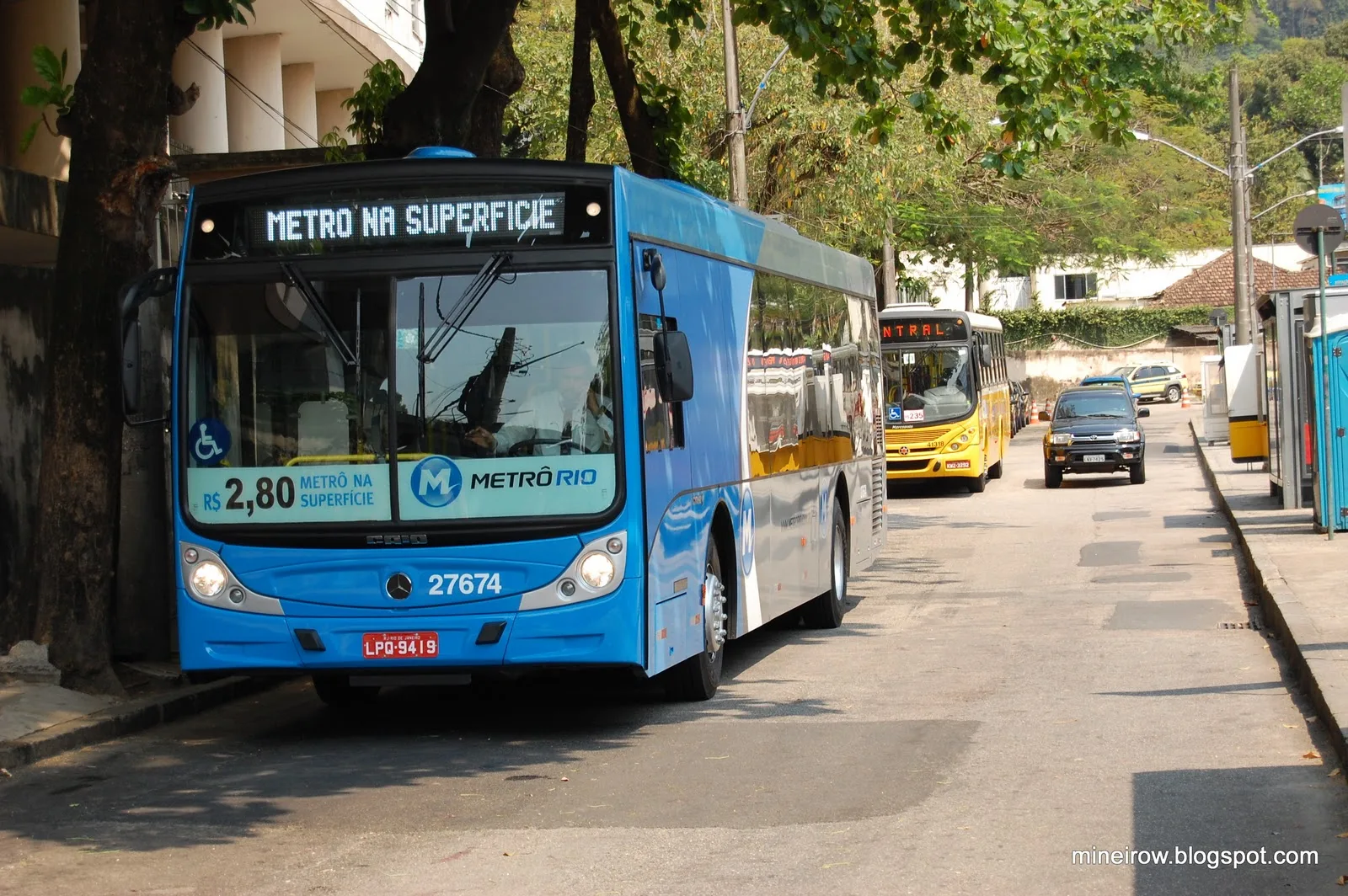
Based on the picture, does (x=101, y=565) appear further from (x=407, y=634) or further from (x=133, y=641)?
(x=407, y=634)

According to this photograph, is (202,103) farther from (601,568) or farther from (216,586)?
(601,568)

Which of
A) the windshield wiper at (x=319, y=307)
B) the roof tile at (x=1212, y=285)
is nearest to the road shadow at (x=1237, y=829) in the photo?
the windshield wiper at (x=319, y=307)

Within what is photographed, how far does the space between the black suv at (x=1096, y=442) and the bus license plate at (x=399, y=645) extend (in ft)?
73.9

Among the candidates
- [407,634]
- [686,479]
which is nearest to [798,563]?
[686,479]

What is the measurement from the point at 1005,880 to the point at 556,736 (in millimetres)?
3928

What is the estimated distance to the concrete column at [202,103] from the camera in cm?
2472

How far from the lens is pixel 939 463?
29.7 metres

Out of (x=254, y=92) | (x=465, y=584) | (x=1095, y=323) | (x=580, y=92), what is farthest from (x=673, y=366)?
(x=1095, y=323)

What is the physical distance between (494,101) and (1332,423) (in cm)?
897

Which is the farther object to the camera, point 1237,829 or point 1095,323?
point 1095,323

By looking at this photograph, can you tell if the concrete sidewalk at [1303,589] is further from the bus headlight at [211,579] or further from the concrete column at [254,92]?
the concrete column at [254,92]

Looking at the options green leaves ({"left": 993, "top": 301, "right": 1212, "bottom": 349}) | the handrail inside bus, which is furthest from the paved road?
green leaves ({"left": 993, "top": 301, "right": 1212, "bottom": 349})

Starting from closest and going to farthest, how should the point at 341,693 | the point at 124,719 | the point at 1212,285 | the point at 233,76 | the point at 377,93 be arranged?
the point at 124,719, the point at 341,693, the point at 377,93, the point at 233,76, the point at 1212,285

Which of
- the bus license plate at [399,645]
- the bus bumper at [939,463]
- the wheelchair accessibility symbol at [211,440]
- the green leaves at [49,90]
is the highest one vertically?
the green leaves at [49,90]
